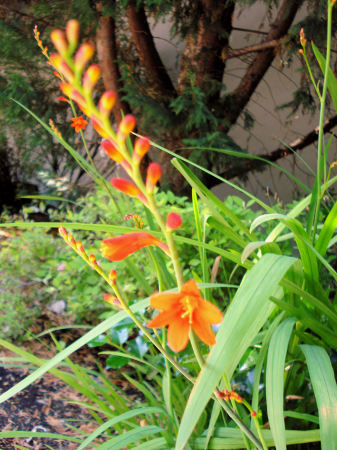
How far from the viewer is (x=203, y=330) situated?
38 cm

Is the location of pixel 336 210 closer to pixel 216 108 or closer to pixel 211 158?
pixel 211 158

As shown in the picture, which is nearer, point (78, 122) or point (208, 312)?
point (208, 312)

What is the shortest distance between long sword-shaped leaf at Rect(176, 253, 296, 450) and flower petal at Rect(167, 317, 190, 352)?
0.06 metres

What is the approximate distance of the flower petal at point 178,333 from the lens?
1.24 feet

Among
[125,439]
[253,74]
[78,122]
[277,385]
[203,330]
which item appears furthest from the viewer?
[253,74]

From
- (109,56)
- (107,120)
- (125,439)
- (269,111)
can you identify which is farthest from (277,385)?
(269,111)

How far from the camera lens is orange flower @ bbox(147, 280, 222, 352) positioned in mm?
362

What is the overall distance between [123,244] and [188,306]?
0.09 meters

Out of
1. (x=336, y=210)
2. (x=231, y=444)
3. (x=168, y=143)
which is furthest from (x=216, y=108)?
(x=231, y=444)

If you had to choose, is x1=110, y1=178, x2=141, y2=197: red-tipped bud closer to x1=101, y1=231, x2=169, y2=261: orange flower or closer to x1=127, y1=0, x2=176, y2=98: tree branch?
x1=101, y1=231, x2=169, y2=261: orange flower

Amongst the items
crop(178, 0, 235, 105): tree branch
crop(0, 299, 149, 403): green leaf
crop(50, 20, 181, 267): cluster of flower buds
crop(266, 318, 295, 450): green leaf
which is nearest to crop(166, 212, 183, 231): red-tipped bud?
crop(50, 20, 181, 267): cluster of flower buds

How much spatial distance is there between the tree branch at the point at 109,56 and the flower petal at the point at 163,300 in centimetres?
279

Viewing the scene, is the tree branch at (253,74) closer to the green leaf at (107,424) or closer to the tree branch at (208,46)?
the tree branch at (208,46)

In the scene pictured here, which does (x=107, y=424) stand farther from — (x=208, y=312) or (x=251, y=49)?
(x=251, y=49)
